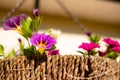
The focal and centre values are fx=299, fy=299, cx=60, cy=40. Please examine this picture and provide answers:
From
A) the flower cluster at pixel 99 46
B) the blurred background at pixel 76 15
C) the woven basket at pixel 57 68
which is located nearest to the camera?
the woven basket at pixel 57 68

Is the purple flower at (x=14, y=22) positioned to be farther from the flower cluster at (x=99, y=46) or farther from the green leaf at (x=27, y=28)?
the flower cluster at (x=99, y=46)

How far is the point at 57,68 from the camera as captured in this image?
64 cm

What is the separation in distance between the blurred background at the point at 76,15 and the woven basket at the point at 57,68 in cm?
69

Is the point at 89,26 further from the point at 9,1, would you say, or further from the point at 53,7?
the point at 9,1

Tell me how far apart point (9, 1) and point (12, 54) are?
0.65 meters

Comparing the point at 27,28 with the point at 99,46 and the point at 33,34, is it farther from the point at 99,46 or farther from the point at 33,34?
the point at 99,46

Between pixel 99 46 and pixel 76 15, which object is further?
pixel 76 15

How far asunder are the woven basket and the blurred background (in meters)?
0.69

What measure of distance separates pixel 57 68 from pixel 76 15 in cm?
95

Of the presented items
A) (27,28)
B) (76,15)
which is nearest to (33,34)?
(27,28)

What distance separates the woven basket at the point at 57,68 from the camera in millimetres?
612

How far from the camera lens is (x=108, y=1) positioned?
5.36 feet

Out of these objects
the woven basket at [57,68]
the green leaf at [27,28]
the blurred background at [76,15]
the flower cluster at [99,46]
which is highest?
the blurred background at [76,15]

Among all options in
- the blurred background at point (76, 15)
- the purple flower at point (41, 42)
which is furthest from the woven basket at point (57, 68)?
the blurred background at point (76, 15)
